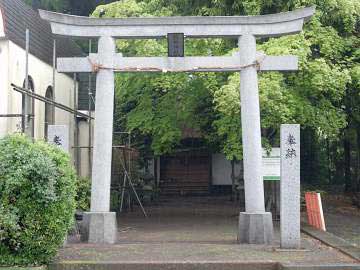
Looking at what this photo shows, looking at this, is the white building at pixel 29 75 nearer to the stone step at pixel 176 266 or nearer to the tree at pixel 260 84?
the tree at pixel 260 84

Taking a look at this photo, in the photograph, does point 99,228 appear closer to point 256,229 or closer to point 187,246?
point 187,246

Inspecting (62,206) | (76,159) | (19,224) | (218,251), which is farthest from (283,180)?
(76,159)

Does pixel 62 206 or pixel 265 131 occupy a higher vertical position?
pixel 265 131

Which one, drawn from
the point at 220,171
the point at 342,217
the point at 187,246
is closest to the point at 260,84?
the point at 187,246

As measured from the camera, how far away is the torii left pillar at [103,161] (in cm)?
1221

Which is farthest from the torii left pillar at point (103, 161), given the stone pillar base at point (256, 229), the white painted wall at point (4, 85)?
the white painted wall at point (4, 85)

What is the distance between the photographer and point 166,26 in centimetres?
1284

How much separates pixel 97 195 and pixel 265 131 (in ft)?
24.1

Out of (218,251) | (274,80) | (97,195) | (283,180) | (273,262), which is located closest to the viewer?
(273,262)

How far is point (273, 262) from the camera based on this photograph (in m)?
9.71

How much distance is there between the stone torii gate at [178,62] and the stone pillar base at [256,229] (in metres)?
0.18

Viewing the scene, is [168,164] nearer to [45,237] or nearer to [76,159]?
[76,159]

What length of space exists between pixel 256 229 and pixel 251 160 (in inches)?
58.3

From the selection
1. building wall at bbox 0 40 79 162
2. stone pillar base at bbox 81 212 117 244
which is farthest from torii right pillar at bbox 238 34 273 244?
building wall at bbox 0 40 79 162
